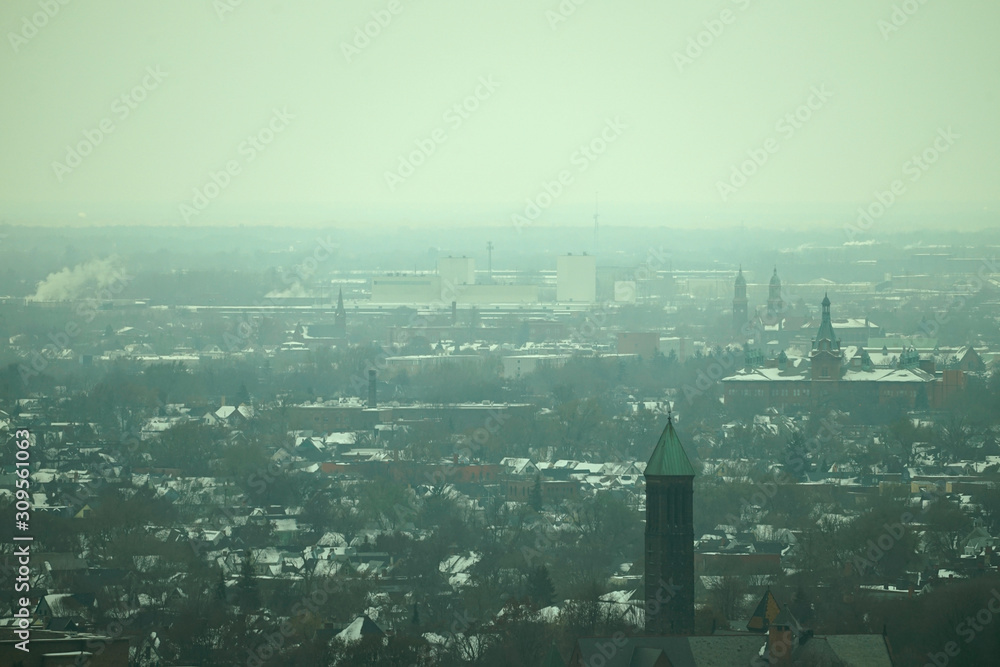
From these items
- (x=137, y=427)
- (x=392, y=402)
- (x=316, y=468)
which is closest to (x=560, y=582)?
(x=316, y=468)

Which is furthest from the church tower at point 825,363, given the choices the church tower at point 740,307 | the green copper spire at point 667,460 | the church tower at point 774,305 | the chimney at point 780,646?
the chimney at point 780,646

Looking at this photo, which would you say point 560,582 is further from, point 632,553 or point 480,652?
point 480,652

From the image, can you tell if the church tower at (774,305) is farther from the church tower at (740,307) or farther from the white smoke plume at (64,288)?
the white smoke plume at (64,288)

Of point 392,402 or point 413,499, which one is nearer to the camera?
point 413,499

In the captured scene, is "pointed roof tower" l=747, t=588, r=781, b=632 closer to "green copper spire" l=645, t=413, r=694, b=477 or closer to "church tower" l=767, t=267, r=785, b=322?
"green copper spire" l=645, t=413, r=694, b=477

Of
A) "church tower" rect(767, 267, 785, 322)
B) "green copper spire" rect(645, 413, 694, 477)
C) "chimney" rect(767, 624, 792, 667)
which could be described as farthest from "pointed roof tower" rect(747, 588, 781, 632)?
"church tower" rect(767, 267, 785, 322)

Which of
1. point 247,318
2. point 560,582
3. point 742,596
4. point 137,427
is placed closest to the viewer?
point 742,596

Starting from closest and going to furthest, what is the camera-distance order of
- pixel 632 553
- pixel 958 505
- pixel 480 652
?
1. pixel 480 652
2. pixel 632 553
3. pixel 958 505

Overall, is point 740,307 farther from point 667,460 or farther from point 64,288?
point 667,460
